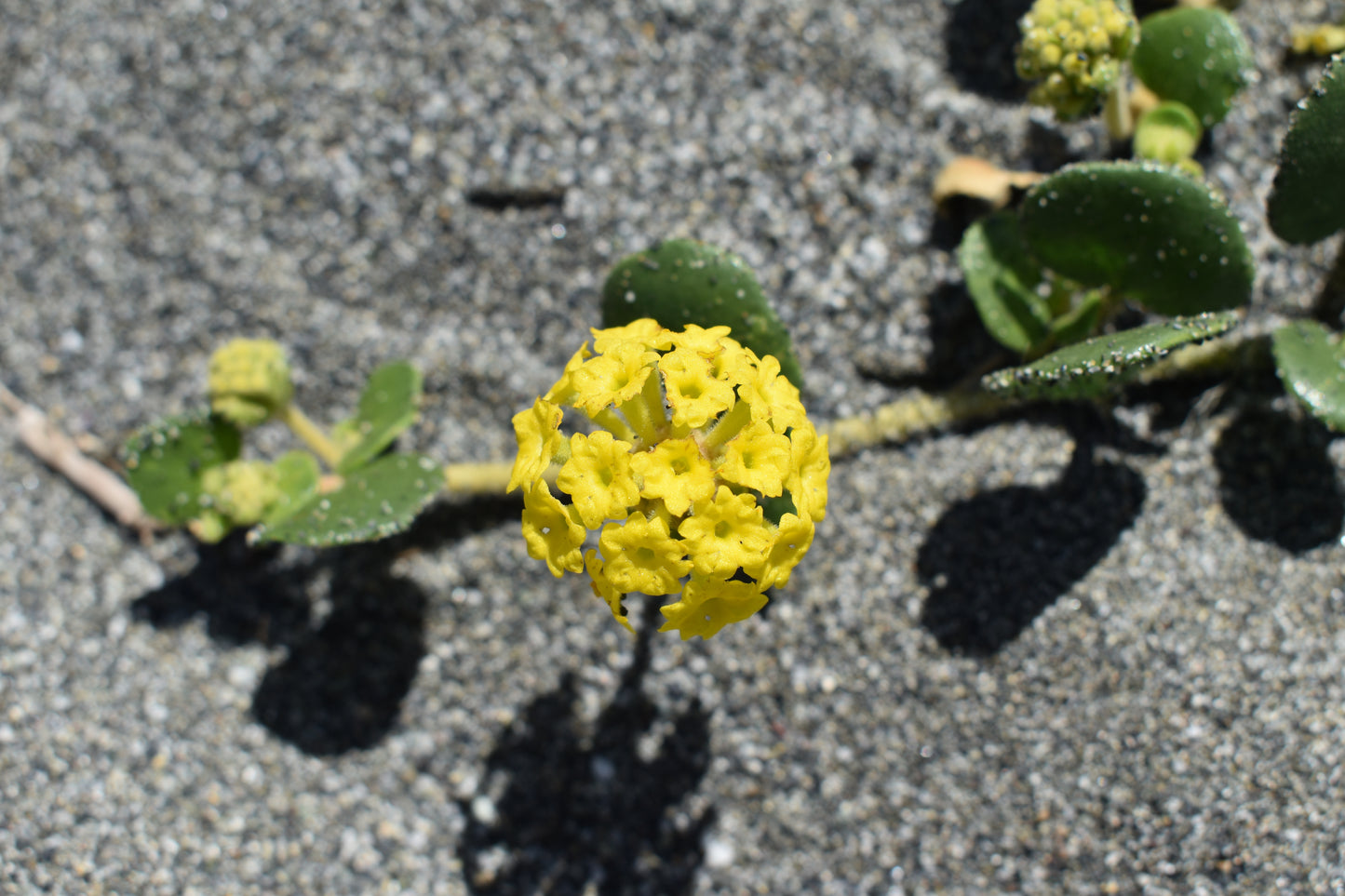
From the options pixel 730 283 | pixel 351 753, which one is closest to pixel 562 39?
pixel 730 283

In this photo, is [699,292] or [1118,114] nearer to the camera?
[699,292]

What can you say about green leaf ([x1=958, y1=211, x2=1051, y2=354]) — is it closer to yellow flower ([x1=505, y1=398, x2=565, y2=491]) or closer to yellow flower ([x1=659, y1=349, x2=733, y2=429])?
yellow flower ([x1=659, y1=349, x2=733, y2=429])

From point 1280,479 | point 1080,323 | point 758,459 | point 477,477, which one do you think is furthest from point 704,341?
point 1280,479

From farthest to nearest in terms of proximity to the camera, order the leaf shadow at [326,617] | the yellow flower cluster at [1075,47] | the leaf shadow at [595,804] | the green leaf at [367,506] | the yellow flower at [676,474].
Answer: the leaf shadow at [326,617] < the leaf shadow at [595,804] < the yellow flower cluster at [1075,47] < the green leaf at [367,506] < the yellow flower at [676,474]

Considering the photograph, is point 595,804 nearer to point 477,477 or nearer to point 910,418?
point 477,477

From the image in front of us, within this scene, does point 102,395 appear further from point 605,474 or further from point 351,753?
point 605,474

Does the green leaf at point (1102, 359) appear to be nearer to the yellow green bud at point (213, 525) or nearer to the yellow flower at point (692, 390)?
the yellow flower at point (692, 390)

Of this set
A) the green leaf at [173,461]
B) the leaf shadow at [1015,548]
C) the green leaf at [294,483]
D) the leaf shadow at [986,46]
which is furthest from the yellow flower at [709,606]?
the leaf shadow at [986,46]
